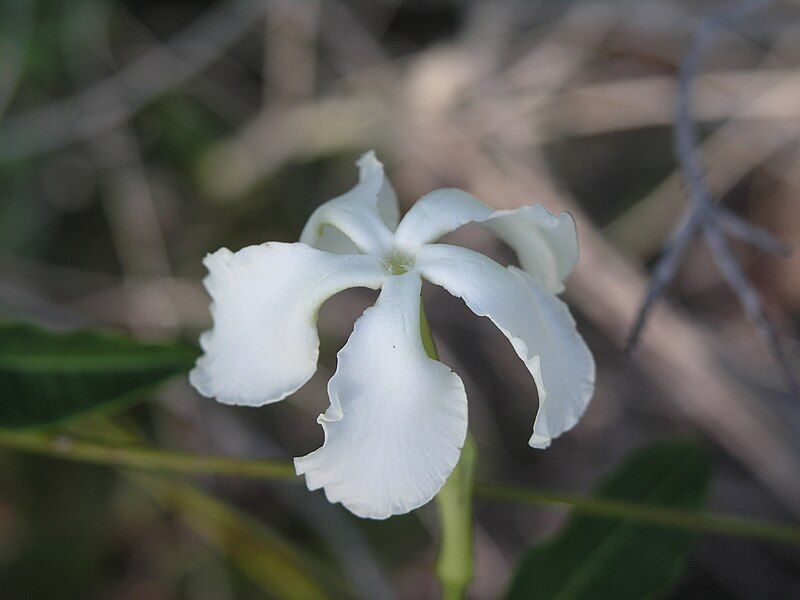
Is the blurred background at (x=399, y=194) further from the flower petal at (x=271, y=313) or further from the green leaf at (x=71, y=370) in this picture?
the flower petal at (x=271, y=313)

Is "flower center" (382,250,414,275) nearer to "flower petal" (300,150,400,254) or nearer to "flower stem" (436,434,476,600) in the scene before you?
"flower petal" (300,150,400,254)

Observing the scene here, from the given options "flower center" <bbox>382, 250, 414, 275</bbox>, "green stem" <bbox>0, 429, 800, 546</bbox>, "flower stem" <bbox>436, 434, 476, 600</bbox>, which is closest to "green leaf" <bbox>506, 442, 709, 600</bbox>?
"green stem" <bbox>0, 429, 800, 546</bbox>

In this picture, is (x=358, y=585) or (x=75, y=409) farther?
(x=358, y=585)

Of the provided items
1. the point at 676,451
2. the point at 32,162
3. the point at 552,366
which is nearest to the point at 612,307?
the point at 676,451

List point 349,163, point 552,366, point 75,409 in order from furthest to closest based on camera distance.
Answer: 1. point 349,163
2. point 75,409
3. point 552,366

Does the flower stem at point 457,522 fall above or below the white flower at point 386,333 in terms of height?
below

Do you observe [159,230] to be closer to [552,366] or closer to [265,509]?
[265,509]

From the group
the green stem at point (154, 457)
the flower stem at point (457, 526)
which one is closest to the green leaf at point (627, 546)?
the flower stem at point (457, 526)
